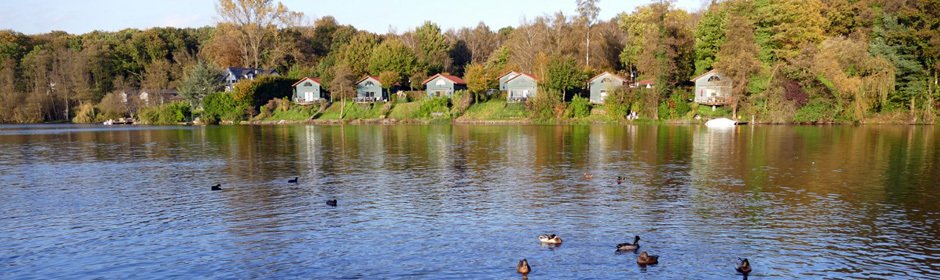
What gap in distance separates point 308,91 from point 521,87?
3943cm

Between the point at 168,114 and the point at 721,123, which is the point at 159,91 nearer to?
the point at 168,114

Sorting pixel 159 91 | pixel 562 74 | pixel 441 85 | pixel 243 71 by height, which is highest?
pixel 243 71

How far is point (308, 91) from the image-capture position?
120750mm

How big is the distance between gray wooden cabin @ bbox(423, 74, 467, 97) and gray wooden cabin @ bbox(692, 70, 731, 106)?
3953cm

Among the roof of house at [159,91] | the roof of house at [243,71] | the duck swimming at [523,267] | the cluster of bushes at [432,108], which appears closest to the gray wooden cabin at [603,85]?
the cluster of bushes at [432,108]

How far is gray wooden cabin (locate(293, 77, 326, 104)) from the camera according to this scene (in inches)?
4717

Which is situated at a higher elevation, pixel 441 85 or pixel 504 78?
pixel 504 78

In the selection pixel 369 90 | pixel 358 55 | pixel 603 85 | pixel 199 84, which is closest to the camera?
pixel 603 85

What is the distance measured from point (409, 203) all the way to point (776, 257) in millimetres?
Answer: 15202

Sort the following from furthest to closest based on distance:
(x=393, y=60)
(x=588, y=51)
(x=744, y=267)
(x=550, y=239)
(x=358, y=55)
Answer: (x=358, y=55) < (x=393, y=60) < (x=588, y=51) < (x=550, y=239) < (x=744, y=267)

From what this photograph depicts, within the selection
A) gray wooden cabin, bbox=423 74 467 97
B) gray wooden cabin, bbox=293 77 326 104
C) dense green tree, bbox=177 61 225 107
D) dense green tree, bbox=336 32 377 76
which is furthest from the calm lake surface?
dense green tree, bbox=336 32 377 76

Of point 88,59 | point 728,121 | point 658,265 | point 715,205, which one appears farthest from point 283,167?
point 88,59

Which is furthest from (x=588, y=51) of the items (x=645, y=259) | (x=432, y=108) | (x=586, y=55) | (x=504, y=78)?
(x=645, y=259)

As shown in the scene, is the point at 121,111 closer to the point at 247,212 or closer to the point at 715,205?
the point at 247,212
